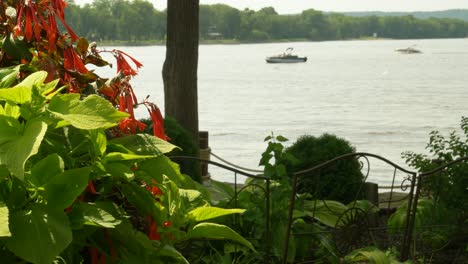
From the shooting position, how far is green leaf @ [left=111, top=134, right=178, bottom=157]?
178cm

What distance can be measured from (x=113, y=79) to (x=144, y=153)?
→ 26 cm

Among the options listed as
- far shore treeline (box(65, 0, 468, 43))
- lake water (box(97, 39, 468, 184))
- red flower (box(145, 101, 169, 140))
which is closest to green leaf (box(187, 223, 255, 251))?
red flower (box(145, 101, 169, 140))

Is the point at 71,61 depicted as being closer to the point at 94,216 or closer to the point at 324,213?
the point at 94,216

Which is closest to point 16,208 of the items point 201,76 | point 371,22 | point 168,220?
point 168,220

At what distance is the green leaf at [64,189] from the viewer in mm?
1554

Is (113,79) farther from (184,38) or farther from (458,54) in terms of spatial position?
(458,54)

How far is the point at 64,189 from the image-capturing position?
1565 mm

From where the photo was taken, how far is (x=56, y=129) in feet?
5.59

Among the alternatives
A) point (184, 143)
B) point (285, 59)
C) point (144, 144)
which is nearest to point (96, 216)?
point (144, 144)

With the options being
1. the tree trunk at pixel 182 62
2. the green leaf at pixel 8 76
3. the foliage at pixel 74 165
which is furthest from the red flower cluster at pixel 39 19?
the tree trunk at pixel 182 62

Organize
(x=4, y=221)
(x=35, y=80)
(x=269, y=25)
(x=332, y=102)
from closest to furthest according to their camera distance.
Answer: (x=4, y=221), (x=35, y=80), (x=332, y=102), (x=269, y=25)

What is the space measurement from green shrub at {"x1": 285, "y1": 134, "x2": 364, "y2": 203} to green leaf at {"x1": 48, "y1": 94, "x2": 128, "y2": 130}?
5203 mm

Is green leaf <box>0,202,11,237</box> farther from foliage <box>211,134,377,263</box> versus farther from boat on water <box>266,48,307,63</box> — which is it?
boat on water <box>266,48,307,63</box>

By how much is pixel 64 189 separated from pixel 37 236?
98 mm
